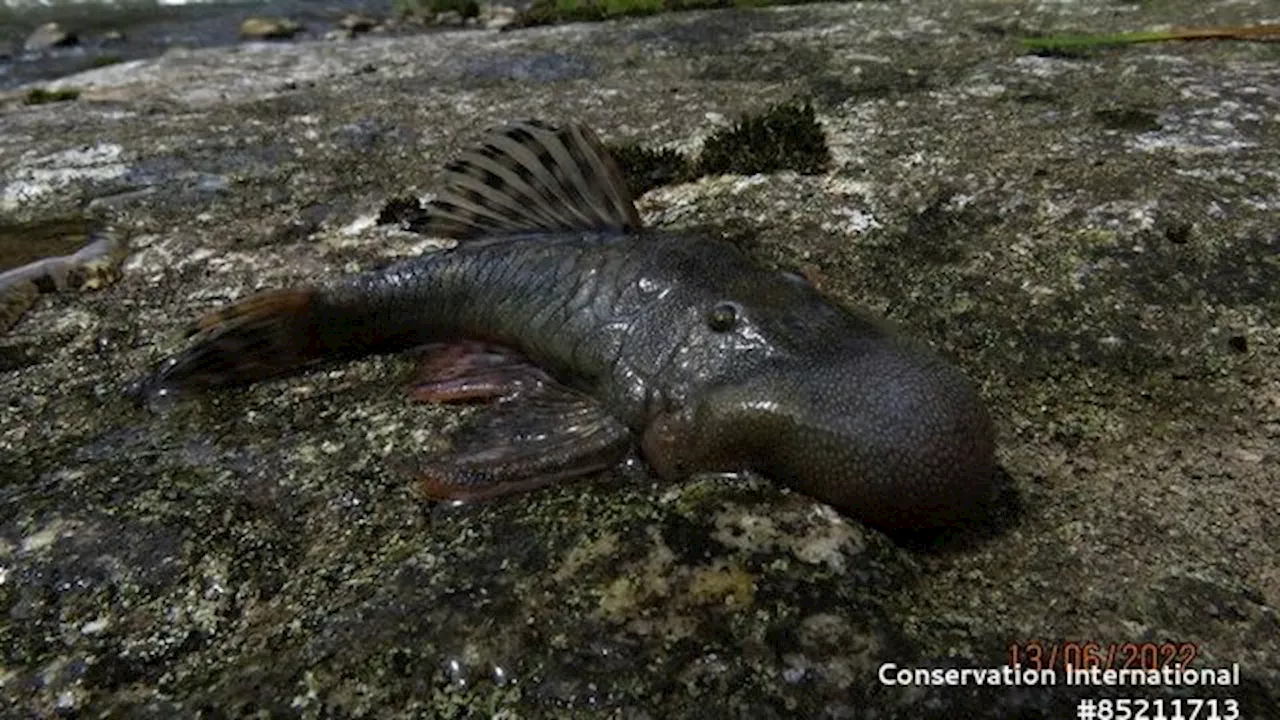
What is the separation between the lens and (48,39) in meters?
15.5

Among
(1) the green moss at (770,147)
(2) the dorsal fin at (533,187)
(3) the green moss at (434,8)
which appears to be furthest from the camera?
(3) the green moss at (434,8)

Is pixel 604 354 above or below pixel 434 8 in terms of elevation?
above

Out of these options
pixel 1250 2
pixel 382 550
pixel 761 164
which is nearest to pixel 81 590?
pixel 382 550

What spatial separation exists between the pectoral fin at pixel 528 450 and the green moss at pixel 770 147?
2.38m

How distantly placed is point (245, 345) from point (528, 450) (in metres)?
1.39

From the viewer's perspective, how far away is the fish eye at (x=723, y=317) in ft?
10.7

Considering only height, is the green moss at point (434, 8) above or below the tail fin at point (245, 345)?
below

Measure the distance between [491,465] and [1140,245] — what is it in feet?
9.71

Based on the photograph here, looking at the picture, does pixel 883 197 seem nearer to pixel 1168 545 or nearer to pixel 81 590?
pixel 1168 545

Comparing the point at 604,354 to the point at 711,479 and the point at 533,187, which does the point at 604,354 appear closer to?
the point at 711,479

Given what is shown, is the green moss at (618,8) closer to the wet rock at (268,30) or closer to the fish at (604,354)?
the wet rock at (268,30)

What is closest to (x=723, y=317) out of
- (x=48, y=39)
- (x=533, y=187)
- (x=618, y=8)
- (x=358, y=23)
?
(x=533, y=187)

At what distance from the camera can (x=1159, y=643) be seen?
265cm
